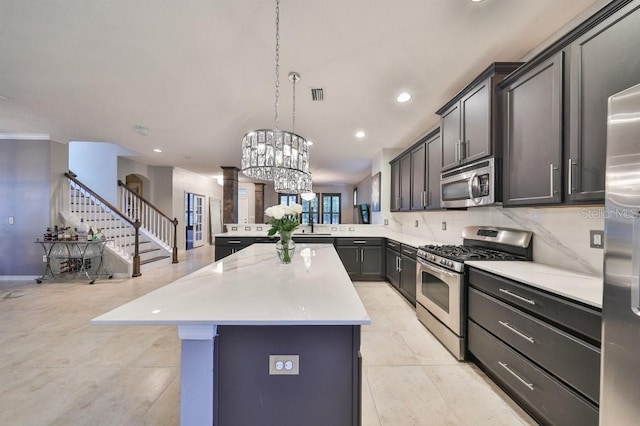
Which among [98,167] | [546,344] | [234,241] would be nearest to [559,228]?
[546,344]

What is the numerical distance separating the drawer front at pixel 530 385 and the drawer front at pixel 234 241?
3.92 m

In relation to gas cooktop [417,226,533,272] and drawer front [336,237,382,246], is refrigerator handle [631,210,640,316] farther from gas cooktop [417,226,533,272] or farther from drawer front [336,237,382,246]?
drawer front [336,237,382,246]

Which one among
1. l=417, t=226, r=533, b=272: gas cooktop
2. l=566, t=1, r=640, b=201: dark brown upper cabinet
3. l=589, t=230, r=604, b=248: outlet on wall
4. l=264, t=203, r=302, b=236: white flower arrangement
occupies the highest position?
l=566, t=1, r=640, b=201: dark brown upper cabinet

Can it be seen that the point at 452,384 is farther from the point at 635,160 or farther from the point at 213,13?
the point at 213,13

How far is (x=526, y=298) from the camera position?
1542mm

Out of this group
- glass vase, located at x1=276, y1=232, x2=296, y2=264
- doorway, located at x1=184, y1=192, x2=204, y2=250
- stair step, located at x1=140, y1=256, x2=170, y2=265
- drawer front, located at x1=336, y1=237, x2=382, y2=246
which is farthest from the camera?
doorway, located at x1=184, y1=192, x2=204, y2=250

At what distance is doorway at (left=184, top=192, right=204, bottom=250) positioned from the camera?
8376 mm

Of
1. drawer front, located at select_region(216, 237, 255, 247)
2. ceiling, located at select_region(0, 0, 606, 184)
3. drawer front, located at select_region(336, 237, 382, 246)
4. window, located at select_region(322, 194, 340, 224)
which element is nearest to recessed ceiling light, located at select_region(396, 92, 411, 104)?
ceiling, located at select_region(0, 0, 606, 184)

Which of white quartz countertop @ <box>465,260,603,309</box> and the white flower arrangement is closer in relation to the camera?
white quartz countertop @ <box>465,260,603,309</box>

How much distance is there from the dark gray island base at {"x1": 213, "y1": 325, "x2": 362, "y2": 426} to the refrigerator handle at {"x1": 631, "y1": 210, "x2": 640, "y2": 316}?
1042 mm

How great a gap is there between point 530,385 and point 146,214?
7.65 meters

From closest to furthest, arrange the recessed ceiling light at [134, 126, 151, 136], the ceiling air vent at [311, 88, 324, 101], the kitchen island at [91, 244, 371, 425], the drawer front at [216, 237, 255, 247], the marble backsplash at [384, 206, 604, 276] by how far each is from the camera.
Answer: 1. the kitchen island at [91, 244, 371, 425]
2. the marble backsplash at [384, 206, 604, 276]
3. the ceiling air vent at [311, 88, 324, 101]
4. the recessed ceiling light at [134, 126, 151, 136]
5. the drawer front at [216, 237, 255, 247]

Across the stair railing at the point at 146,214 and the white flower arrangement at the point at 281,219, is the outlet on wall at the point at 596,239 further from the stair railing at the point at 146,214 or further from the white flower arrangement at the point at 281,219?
the stair railing at the point at 146,214

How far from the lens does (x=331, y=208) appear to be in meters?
11.8
